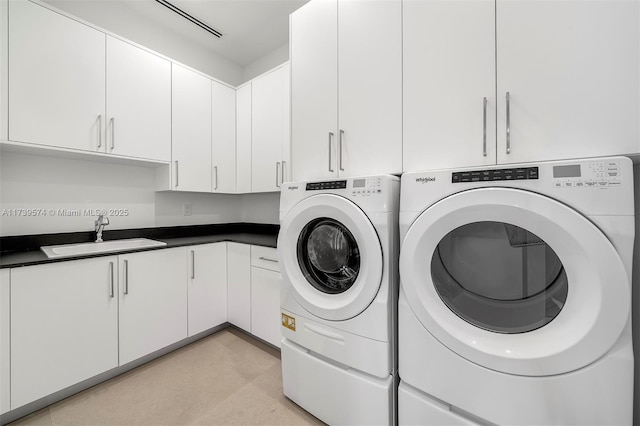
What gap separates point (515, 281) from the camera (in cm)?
95

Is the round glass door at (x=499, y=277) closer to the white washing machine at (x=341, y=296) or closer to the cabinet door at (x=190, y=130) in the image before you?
the white washing machine at (x=341, y=296)

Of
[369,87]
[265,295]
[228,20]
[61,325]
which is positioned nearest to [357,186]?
[369,87]

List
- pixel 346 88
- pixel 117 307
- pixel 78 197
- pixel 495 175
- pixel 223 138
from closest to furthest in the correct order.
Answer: pixel 495 175 → pixel 346 88 → pixel 117 307 → pixel 78 197 → pixel 223 138

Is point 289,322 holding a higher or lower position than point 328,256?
lower

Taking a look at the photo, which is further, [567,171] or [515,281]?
[515,281]

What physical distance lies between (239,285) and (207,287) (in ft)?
0.87

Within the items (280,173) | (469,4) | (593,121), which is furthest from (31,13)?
(593,121)

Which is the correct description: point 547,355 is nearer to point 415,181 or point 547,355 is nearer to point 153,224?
point 415,181

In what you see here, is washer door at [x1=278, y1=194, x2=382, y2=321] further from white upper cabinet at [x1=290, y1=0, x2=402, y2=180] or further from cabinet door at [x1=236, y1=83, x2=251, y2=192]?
cabinet door at [x1=236, y1=83, x2=251, y2=192]

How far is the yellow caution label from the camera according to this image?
1384 mm

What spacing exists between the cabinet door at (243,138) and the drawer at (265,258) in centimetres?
73

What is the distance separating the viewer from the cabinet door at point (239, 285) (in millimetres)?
2074

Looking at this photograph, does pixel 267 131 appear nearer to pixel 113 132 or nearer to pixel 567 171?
pixel 113 132

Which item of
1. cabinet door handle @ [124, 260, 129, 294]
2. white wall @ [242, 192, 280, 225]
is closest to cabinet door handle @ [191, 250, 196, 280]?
cabinet door handle @ [124, 260, 129, 294]
